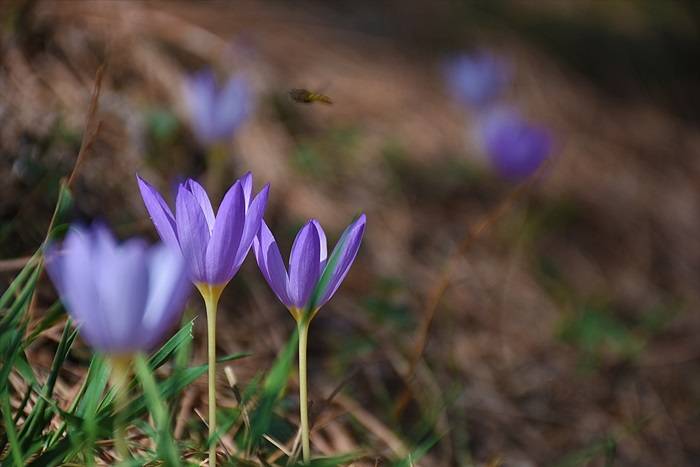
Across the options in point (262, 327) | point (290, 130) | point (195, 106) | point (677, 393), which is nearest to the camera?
point (262, 327)

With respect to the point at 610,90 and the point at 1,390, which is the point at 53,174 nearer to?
the point at 1,390

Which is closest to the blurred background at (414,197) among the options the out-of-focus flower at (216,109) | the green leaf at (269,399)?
the out-of-focus flower at (216,109)

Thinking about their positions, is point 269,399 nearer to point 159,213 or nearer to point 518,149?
point 159,213

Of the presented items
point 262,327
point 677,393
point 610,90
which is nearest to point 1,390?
point 262,327

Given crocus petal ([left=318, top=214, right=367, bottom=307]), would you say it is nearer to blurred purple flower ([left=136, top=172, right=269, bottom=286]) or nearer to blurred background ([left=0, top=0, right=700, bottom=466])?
blurred purple flower ([left=136, top=172, right=269, bottom=286])

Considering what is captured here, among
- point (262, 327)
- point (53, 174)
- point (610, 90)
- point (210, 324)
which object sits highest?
point (210, 324)

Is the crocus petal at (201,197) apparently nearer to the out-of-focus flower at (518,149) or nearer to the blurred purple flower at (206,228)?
the blurred purple flower at (206,228)

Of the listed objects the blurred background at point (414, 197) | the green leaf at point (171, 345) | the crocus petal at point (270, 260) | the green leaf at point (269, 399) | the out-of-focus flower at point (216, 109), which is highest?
the crocus petal at point (270, 260)

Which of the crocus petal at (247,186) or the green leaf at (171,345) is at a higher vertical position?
the crocus petal at (247,186)
